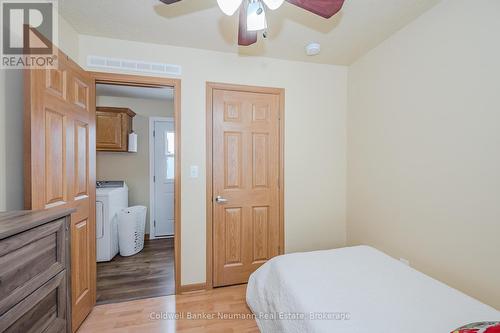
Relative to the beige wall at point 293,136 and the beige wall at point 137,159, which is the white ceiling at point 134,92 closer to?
the beige wall at point 137,159

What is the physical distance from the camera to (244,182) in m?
2.38

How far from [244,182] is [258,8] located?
5.18 ft

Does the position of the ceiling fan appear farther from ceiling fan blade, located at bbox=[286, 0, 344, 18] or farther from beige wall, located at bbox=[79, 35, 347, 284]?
beige wall, located at bbox=[79, 35, 347, 284]

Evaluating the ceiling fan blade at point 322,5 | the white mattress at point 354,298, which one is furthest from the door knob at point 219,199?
the ceiling fan blade at point 322,5

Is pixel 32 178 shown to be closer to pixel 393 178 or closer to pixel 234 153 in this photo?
pixel 234 153

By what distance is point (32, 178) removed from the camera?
1229 millimetres

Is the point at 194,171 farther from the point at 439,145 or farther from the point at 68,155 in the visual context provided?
the point at 439,145

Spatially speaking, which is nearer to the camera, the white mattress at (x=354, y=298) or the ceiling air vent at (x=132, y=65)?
the white mattress at (x=354, y=298)

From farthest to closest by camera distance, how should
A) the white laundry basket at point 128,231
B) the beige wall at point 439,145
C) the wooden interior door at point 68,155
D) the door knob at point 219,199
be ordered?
the white laundry basket at point 128,231, the door knob at point 219,199, the beige wall at point 439,145, the wooden interior door at point 68,155

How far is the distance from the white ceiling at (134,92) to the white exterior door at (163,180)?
455mm

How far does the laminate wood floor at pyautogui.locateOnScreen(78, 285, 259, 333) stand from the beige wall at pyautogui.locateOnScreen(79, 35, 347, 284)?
0.25 m

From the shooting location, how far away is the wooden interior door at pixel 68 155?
1.25 metres

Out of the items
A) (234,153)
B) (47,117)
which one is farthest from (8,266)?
(234,153)

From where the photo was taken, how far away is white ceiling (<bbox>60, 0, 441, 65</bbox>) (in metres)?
1.63
